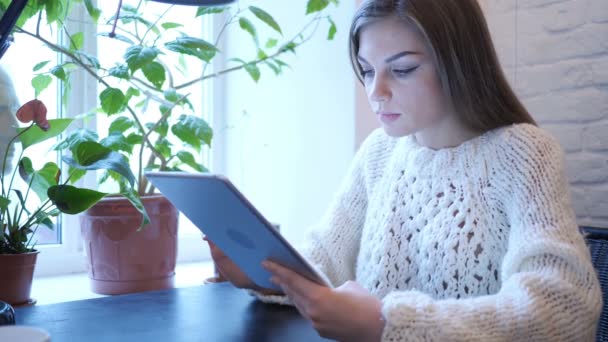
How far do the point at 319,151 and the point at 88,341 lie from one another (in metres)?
1.07

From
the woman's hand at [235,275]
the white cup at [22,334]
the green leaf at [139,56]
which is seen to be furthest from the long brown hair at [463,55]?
the white cup at [22,334]

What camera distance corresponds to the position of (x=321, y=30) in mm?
1697

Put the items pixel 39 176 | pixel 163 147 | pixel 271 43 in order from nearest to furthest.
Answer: pixel 39 176
pixel 163 147
pixel 271 43

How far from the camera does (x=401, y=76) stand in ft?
2.98

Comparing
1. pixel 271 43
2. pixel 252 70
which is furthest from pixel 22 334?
pixel 271 43

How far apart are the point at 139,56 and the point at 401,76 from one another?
64 cm

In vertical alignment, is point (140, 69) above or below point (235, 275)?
above

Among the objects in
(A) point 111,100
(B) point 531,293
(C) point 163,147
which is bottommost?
(B) point 531,293

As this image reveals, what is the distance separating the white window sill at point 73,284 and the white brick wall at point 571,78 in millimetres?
983

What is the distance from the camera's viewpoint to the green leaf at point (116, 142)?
4.49 feet

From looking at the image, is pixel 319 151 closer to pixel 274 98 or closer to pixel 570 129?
pixel 274 98

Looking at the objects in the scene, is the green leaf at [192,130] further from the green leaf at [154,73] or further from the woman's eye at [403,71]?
the woman's eye at [403,71]

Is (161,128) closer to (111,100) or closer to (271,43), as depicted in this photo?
(111,100)

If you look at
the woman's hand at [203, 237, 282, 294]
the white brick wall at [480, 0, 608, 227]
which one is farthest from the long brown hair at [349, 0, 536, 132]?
the woman's hand at [203, 237, 282, 294]
